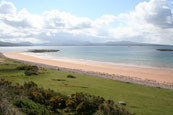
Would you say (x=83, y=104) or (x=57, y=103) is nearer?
(x=83, y=104)

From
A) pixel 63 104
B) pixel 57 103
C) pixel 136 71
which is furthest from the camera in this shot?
pixel 136 71

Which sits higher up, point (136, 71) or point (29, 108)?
point (29, 108)

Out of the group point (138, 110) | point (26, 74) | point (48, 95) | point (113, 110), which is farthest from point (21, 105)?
Result: point (26, 74)

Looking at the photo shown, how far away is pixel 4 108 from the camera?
578 centimetres

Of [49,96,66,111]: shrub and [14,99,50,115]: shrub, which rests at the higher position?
[14,99,50,115]: shrub

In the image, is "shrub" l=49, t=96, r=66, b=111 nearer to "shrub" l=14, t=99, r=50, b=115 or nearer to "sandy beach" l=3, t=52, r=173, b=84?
"shrub" l=14, t=99, r=50, b=115

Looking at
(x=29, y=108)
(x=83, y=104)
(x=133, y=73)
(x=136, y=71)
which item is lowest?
(x=133, y=73)

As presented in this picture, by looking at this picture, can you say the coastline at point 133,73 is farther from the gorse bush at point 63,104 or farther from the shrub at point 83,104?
the gorse bush at point 63,104

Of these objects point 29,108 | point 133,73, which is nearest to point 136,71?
point 133,73

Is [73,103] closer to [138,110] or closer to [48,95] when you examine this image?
[48,95]

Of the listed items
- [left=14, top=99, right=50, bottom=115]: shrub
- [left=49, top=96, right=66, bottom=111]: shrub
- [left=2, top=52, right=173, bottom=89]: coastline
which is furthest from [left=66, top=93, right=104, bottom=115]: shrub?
[left=2, top=52, right=173, bottom=89]: coastline

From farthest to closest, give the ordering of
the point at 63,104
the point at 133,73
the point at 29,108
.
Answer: the point at 133,73
the point at 63,104
the point at 29,108

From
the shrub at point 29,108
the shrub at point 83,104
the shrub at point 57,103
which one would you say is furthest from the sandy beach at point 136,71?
the shrub at point 29,108

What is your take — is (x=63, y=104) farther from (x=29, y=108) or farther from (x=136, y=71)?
(x=136, y=71)
